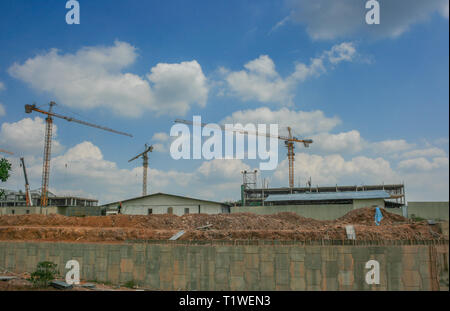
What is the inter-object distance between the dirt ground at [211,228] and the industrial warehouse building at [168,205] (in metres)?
8.26

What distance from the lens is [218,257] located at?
61.3 ft

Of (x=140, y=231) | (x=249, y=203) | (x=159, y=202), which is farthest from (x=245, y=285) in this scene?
(x=249, y=203)

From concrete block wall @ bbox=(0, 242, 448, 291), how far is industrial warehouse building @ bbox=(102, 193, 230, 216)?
2259 centimetres

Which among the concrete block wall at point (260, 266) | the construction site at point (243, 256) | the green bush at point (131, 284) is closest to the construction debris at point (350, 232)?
the construction site at point (243, 256)

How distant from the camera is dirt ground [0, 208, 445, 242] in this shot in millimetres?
23594

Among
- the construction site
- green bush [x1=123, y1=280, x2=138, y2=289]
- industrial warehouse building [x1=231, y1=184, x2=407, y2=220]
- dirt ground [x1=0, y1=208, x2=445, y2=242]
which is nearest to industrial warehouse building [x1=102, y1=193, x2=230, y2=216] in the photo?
industrial warehouse building [x1=231, y1=184, x2=407, y2=220]

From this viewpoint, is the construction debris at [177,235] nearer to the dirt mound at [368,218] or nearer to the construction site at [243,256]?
the construction site at [243,256]

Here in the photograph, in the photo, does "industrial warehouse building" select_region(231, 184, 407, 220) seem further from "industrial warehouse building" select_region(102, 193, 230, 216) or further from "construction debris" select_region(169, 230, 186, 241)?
"construction debris" select_region(169, 230, 186, 241)

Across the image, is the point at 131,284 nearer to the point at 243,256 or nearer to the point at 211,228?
the point at 243,256

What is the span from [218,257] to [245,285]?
2049 mm

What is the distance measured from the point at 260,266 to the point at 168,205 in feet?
91.3

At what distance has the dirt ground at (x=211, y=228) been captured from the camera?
23.6m

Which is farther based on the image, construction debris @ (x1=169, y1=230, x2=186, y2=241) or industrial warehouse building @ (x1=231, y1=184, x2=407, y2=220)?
industrial warehouse building @ (x1=231, y1=184, x2=407, y2=220)
